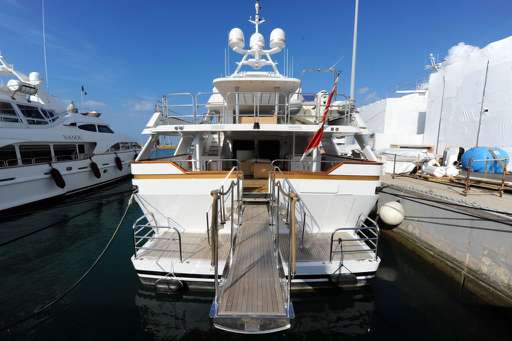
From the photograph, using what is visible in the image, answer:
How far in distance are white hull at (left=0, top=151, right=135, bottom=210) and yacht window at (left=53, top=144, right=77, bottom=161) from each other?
0.81 metres

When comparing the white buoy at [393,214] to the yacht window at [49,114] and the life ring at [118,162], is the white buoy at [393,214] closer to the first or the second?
the life ring at [118,162]

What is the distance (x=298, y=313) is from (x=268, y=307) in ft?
7.52

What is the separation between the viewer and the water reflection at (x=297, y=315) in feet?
14.4

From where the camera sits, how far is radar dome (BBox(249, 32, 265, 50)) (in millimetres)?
10680

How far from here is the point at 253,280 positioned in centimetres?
349

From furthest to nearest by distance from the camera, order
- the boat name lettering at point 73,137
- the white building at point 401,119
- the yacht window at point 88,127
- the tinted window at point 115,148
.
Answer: the white building at point 401,119 < the tinted window at point 115,148 < the yacht window at point 88,127 < the boat name lettering at point 73,137

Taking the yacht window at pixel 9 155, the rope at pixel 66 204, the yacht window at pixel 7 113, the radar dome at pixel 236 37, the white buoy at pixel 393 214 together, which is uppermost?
the radar dome at pixel 236 37

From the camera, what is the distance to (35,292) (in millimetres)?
5660

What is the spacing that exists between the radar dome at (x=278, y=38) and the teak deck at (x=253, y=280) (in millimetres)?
8817

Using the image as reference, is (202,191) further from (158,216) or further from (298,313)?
(298,313)

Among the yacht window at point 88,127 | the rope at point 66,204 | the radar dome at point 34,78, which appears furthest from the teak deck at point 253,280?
the radar dome at point 34,78

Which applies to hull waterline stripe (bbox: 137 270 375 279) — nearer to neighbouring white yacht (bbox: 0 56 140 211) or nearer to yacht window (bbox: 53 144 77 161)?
neighbouring white yacht (bbox: 0 56 140 211)

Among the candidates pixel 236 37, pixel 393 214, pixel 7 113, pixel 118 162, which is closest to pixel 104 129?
pixel 118 162

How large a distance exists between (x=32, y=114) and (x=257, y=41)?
16216 mm
